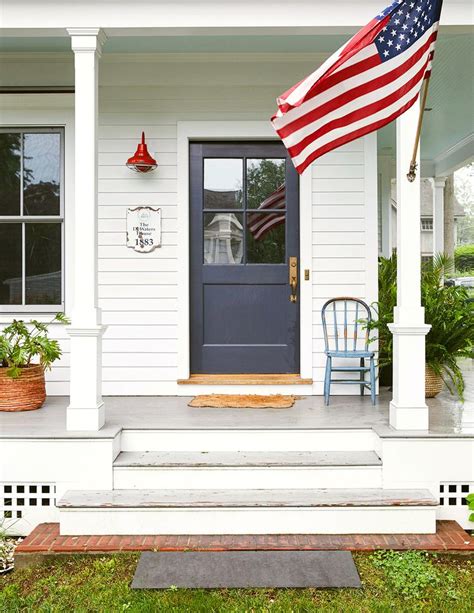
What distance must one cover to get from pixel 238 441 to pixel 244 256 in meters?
1.71

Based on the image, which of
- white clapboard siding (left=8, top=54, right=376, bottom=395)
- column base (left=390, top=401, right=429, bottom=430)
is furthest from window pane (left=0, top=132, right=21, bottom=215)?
column base (left=390, top=401, right=429, bottom=430)

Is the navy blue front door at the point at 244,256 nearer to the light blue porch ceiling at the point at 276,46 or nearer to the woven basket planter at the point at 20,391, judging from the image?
the light blue porch ceiling at the point at 276,46

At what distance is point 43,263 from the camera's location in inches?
186

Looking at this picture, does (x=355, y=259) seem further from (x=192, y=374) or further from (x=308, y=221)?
(x=192, y=374)

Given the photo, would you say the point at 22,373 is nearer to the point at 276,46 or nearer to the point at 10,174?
the point at 10,174

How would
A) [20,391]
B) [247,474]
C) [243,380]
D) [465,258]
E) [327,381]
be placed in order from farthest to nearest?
[465,258] → [243,380] → [327,381] → [20,391] → [247,474]

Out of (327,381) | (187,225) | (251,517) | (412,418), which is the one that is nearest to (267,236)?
(187,225)

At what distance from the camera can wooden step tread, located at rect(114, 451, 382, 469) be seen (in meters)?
3.38

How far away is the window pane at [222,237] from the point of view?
189 inches

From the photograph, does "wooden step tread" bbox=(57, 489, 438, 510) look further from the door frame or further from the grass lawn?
the door frame

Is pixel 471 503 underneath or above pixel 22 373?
underneath

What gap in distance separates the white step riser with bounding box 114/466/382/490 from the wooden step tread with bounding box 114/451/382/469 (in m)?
0.03

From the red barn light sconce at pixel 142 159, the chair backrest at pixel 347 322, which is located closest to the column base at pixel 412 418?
the chair backrest at pixel 347 322

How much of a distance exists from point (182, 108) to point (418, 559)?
3608mm
